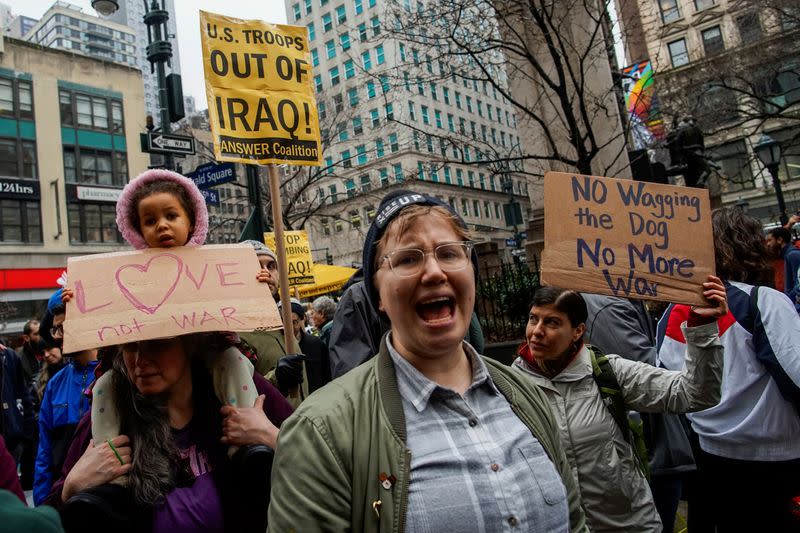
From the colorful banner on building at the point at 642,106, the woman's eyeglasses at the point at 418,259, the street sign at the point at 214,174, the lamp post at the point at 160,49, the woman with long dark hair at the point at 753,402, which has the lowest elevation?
the woman with long dark hair at the point at 753,402

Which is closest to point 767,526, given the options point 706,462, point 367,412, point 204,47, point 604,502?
point 706,462

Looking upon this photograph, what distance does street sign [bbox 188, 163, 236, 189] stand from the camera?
25.2 ft

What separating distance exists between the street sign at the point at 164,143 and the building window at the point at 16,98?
3054cm

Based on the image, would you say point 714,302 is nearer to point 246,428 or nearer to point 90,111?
point 246,428

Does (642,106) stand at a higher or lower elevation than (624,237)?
higher

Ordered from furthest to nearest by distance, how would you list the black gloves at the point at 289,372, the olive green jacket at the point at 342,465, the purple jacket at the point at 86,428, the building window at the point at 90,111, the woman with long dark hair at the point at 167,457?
the building window at the point at 90,111 < the black gloves at the point at 289,372 < the purple jacket at the point at 86,428 < the woman with long dark hair at the point at 167,457 < the olive green jacket at the point at 342,465

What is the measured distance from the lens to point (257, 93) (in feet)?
13.7

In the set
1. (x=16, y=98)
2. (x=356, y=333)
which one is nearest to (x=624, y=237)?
(x=356, y=333)

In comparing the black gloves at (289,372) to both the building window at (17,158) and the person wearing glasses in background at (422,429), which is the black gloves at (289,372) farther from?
the building window at (17,158)

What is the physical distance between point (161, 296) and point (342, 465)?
45.2 inches

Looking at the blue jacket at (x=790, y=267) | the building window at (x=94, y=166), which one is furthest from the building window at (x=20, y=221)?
the blue jacket at (x=790, y=267)

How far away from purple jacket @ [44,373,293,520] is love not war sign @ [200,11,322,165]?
2.15 meters

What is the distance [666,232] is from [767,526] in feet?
5.30

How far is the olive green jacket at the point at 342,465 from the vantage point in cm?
132
